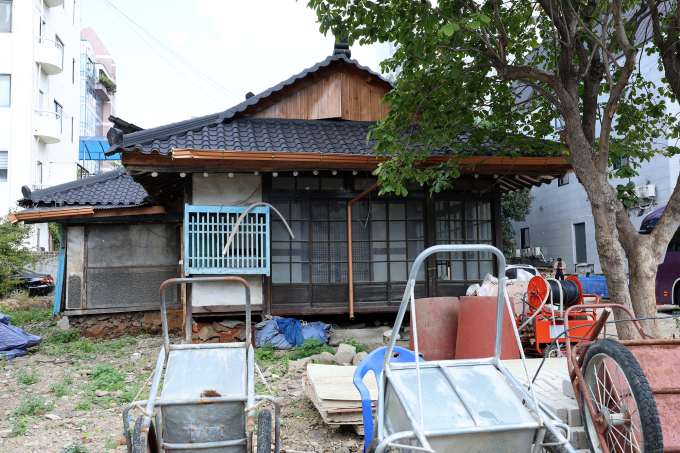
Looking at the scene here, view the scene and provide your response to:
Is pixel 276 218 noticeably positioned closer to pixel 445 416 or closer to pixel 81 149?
pixel 445 416

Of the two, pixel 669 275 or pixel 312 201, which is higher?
pixel 312 201

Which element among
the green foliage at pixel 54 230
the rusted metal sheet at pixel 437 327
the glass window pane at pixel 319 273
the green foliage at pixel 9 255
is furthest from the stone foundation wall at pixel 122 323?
the green foliage at pixel 54 230

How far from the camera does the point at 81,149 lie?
3316cm

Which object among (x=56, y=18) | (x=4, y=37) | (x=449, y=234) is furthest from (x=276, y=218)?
(x=56, y=18)

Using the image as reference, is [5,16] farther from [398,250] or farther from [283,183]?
[398,250]

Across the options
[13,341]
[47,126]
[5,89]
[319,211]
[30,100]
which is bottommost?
[13,341]

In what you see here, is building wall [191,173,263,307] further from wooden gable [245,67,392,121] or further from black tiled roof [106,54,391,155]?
wooden gable [245,67,392,121]

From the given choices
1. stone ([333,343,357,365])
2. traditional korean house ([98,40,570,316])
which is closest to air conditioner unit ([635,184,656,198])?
traditional korean house ([98,40,570,316])

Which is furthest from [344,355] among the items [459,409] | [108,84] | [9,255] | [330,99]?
[108,84]

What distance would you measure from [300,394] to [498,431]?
11.8ft

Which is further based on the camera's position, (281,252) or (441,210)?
(441,210)

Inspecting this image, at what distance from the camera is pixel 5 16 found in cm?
2014

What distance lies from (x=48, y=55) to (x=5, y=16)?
202 cm

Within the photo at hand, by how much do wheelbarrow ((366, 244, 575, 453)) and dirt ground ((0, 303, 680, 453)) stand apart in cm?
176
